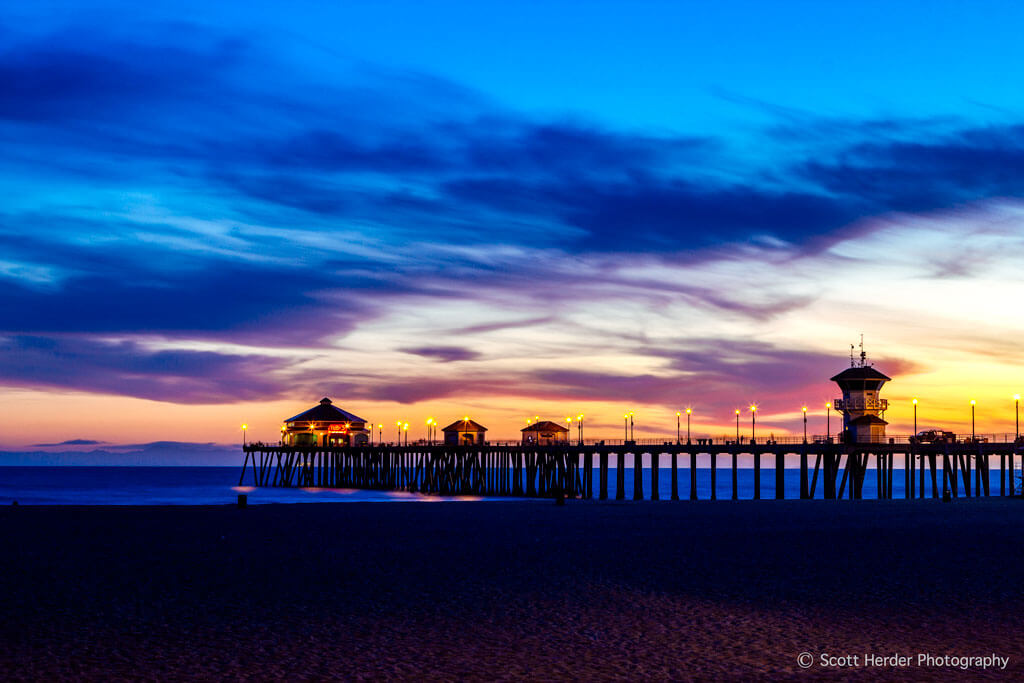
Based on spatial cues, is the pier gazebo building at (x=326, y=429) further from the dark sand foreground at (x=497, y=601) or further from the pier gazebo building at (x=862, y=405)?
the dark sand foreground at (x=497, y=601)

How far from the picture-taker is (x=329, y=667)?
40.1 ft

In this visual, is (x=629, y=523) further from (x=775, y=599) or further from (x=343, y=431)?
(x=343, y=431)

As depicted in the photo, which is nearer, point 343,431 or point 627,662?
point 627,662

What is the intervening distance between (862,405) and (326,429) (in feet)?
200

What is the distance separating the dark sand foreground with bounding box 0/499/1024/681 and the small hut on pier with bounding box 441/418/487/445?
67.8 metres

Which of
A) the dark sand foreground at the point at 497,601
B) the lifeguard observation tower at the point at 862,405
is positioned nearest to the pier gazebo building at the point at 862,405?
the lifeguard observation tower at the point at 862,405

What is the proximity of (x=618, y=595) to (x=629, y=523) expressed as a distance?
18109 mm

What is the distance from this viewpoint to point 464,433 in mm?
100188

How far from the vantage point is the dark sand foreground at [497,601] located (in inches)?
492

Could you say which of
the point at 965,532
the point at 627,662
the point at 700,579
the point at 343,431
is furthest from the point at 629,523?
the point at 343,431

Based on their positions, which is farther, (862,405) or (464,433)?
(464,433)

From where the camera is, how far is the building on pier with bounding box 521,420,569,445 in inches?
3730

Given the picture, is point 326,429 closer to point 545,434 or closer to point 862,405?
point 545,434

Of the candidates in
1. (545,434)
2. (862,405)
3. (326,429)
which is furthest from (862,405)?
(326,429)
